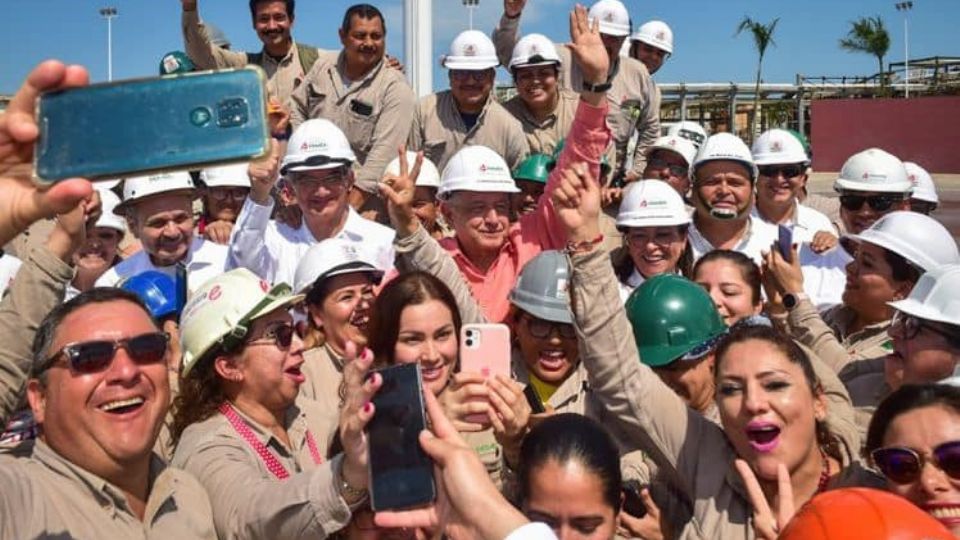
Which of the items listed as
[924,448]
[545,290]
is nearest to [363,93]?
[545,290]

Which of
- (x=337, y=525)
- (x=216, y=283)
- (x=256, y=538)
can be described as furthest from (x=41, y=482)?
(x=216, y=283)

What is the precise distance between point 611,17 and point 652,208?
3198mm

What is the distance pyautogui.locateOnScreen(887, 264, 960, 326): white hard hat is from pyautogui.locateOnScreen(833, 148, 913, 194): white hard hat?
2.57 metres

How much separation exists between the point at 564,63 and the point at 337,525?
6548mm

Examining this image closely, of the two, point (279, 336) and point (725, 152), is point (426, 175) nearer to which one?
point (725, 152)

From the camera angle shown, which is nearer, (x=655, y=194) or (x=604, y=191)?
(x=655, y=194)

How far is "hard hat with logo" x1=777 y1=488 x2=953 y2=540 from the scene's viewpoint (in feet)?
6.56

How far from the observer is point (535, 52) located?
743cm

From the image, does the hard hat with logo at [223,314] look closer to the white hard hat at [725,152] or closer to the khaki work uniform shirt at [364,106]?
the white hard hat at [725,152]

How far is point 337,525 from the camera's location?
277 centimetres

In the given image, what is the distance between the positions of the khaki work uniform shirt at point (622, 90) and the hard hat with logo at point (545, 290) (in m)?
4.01

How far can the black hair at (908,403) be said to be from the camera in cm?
293

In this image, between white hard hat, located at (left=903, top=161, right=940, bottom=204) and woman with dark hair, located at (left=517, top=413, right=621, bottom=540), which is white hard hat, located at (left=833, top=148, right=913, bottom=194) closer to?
white hard hat, located at (left=903, top=161, right=940, bottom=204)

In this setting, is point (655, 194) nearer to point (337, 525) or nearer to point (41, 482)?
point (337, 525)
